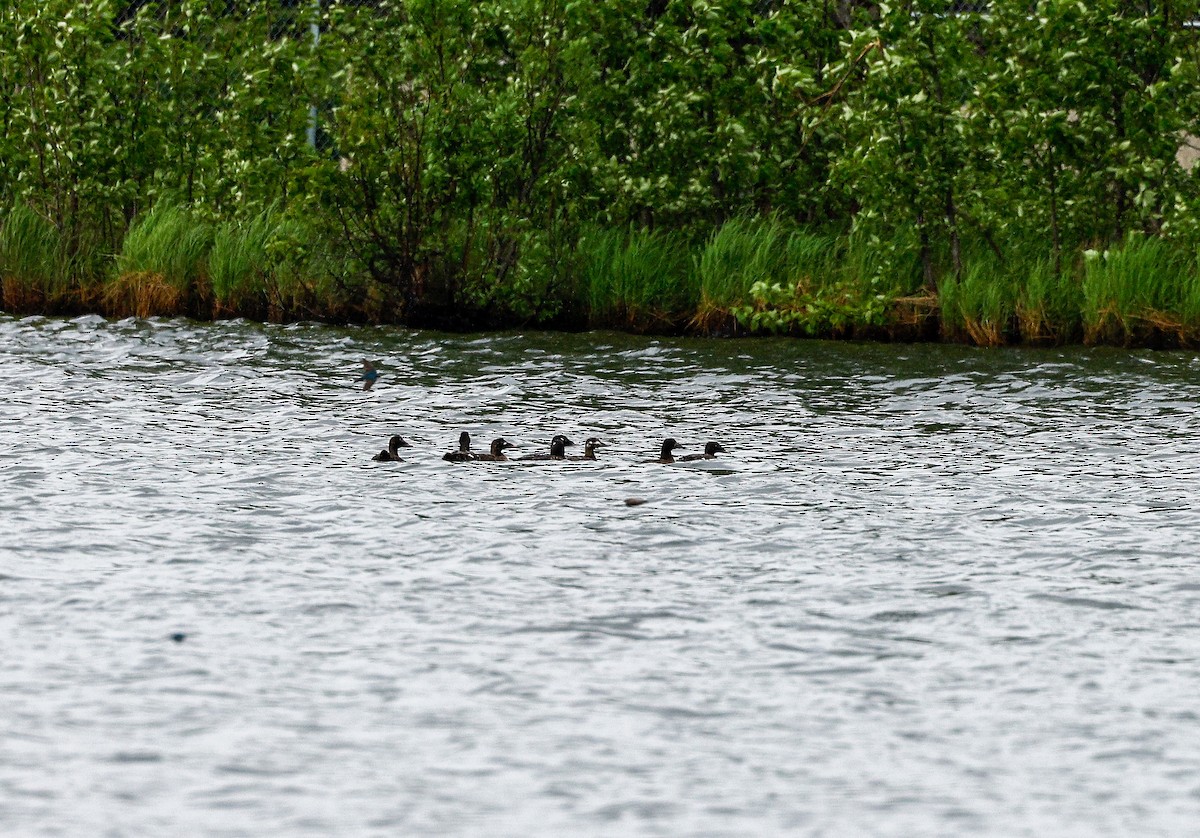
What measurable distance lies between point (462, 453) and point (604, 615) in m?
4.48

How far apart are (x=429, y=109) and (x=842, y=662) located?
1387 cm

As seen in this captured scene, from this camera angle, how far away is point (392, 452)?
13.9 metres

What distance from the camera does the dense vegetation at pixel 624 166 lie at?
2008cm

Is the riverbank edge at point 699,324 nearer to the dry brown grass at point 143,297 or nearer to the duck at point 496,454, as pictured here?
the dry brown grass at point 143,297

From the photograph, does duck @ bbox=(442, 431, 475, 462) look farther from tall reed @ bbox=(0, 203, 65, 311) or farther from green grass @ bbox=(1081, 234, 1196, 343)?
tall reed @ bbox=(0, 203, 65, 311)

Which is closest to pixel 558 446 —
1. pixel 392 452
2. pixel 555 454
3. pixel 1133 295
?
pixel 555 454

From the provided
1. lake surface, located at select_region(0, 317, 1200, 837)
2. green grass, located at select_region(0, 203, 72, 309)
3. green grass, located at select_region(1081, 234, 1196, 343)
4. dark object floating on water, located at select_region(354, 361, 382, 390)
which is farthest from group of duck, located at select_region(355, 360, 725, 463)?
green grass, located at select_region(0, 203, 72, 309)

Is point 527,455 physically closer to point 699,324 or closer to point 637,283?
point 699,324

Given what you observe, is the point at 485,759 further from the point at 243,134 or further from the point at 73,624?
the point at 243,134

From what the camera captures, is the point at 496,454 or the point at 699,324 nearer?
the point at 496,454

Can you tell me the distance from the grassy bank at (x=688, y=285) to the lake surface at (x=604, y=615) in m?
2.96

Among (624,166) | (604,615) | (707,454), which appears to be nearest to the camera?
(604,615)

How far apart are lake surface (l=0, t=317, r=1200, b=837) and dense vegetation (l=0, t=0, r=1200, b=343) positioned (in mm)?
4002

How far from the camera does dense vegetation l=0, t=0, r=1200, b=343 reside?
20.1 metres
